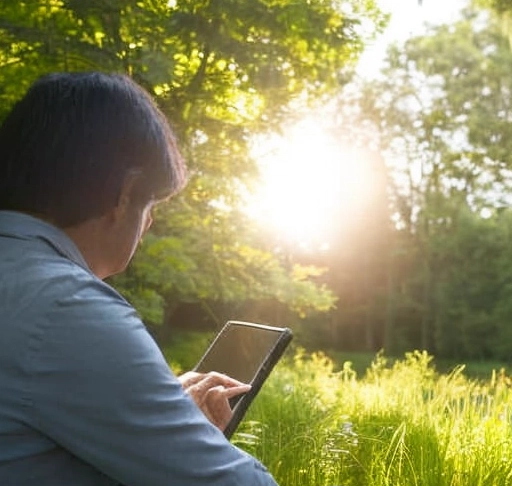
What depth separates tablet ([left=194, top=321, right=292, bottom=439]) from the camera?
4.31ft

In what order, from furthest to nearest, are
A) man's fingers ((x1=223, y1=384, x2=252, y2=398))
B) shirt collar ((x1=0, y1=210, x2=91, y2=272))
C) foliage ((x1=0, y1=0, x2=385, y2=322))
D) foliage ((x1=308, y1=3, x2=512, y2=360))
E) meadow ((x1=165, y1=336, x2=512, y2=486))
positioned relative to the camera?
foliage ((x1=308, y1=3, x2=512, y2=360)) → foliage ((x1=0, y1=0, x2=385, y2=322)) → meadow ((x1=165, y1=336, x2=512, y2=486)) → man's fingers ((x1=223, y1=384, x2=252, y2=398)) → shirt collar ((x1=0, y1=210, x2=91, y2=272))

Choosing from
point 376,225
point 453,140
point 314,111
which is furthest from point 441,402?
point 376,225

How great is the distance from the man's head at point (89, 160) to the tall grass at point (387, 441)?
7.23 ft

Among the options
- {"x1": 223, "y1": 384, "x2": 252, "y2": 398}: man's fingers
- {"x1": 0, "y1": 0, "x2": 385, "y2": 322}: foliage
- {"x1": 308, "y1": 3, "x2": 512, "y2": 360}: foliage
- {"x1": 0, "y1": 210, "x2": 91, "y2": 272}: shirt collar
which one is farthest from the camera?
{"x1": 308, "y1": 3, "x2": 512, "y2": 360}: foliage

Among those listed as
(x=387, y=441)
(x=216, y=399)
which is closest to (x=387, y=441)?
(x=387, y=441)

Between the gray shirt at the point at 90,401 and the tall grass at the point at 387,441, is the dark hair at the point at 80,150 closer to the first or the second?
the gray shirt at the point at 90,401

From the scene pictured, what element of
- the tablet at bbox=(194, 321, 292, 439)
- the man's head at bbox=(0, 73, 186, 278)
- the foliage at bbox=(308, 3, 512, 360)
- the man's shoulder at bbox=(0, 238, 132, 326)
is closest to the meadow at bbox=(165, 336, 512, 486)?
the tablet at bbox=(194, 321, 292, 439)

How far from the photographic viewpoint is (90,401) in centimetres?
85

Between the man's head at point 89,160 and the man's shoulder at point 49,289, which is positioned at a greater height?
the man's head at point 89,160

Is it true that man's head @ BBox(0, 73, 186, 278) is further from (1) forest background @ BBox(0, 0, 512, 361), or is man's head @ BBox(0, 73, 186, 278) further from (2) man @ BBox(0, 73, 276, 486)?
(1) forest background @ BBox(0, 0, 512, 361)

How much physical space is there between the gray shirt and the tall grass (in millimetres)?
2277

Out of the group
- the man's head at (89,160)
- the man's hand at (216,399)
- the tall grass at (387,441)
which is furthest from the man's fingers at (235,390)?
A: the tall grass at (387,441)

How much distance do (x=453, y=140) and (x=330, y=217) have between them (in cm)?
606

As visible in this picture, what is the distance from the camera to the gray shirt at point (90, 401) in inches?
33.3
